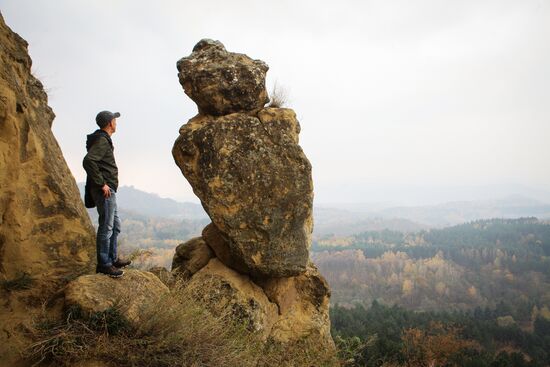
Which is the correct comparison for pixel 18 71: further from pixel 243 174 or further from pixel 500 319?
pixel 500 319

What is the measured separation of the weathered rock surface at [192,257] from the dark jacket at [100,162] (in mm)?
4763

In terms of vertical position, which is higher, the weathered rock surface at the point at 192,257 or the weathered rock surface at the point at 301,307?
the weathered rock surface at the point at 192,257

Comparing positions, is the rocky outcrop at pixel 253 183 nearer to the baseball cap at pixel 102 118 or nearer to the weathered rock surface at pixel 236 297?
the weathered rock surface at pixel 236 297

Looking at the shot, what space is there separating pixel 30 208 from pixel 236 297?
522cm

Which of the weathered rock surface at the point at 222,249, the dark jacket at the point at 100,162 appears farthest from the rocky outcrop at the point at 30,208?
the weathered rock surface at the point at 222,249

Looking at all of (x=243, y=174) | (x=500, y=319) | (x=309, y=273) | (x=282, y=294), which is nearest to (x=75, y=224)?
(x=243, y=174)

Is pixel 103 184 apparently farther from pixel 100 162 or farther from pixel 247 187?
pixel 247 187

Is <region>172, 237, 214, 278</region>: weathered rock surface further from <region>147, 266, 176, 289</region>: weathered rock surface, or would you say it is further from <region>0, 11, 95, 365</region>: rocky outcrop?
<region>0, 11, 95, 365</region>: rocky outcrop

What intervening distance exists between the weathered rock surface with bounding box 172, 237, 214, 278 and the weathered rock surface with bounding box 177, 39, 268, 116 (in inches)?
168

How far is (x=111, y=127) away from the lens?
676cm

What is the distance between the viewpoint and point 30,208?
682cm

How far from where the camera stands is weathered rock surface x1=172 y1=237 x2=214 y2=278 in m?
11.2

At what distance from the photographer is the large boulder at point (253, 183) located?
955cm

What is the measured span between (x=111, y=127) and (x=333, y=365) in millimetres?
7086
